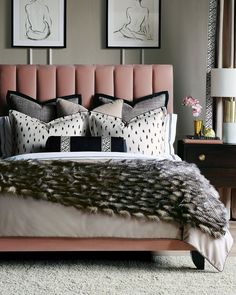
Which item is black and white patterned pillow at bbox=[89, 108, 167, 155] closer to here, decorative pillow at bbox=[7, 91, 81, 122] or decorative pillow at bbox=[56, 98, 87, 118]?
decorative pillow at bbox=[56, 98, 87, 118]

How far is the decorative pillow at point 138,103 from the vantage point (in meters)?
5.14

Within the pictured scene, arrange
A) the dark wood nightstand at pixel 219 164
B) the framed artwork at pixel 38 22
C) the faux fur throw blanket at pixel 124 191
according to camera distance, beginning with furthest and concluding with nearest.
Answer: the framed artwork at pixel 38 22, the dark wood nightstand at pixel 219 164, the faux fur throw blanket at pixel 124 191

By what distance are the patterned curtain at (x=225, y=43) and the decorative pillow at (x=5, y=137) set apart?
1880mm

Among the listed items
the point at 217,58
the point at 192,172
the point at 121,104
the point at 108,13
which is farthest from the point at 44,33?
the point at 192,172

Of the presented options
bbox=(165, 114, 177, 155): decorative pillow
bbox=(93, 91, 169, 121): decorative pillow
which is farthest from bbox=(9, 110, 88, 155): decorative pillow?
bbox=(165, 114, 177, 155): decorative pillow

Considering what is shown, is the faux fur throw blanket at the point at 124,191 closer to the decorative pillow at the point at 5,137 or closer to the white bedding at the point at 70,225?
the white bedding at the point at 70,225

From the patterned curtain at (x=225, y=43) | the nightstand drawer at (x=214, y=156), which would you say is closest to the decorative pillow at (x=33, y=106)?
the nightstand drawer at (x=214, y=156)

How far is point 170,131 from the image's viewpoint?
5.26 meters

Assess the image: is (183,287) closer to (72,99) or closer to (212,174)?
(212,174)

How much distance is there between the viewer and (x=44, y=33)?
555cm

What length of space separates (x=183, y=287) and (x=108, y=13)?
10.4 feet

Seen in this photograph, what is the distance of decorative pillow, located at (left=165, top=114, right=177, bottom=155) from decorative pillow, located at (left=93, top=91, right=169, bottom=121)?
14 centimetres

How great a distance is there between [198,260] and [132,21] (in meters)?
2.79

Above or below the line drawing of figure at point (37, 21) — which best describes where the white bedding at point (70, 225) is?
below
